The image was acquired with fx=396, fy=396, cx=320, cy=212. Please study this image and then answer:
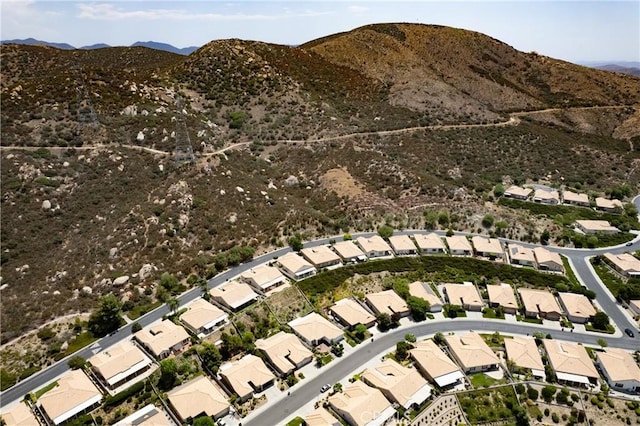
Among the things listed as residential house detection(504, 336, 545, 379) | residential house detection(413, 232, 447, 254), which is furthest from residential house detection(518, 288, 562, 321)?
residential house detection(413, 232, 447, 254)

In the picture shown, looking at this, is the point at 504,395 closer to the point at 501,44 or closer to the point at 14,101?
the point at 14,101

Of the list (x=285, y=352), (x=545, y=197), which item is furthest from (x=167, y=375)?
(x=545, y=197)

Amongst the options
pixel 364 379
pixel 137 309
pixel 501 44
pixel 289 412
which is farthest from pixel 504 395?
pixel 501 44

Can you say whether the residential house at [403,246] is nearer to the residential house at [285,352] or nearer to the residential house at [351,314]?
the residential house at [351,314]

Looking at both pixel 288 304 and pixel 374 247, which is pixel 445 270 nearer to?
pixel 374 247

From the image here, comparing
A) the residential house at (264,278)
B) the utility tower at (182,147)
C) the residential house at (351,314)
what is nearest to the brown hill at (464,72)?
the utility tower at (182,147)

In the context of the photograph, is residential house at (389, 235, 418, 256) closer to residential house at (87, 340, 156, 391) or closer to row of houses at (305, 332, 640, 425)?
row of houses at (305, 332, 640, 425)

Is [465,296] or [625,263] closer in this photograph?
[465,296]
